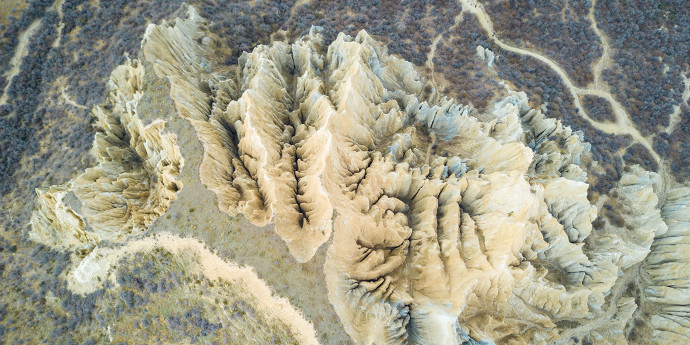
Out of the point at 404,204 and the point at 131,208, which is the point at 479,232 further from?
the point at 131,208

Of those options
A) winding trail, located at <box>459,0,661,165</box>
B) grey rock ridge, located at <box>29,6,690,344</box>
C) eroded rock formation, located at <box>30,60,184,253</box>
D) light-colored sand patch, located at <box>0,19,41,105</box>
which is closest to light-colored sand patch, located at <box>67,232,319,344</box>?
grey rock ridge, located at <box>29,6,690,344</box>

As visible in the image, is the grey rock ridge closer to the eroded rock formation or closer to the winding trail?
the eroded rock formation

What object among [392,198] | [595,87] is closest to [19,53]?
[392,198]

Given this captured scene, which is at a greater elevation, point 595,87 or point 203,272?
point 595,87

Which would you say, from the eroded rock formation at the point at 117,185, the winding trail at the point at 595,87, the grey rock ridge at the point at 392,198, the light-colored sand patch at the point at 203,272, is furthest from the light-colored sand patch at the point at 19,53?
the winding trail at the point at 595,87

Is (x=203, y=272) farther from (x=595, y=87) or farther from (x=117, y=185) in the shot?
(x=595, y=87)
